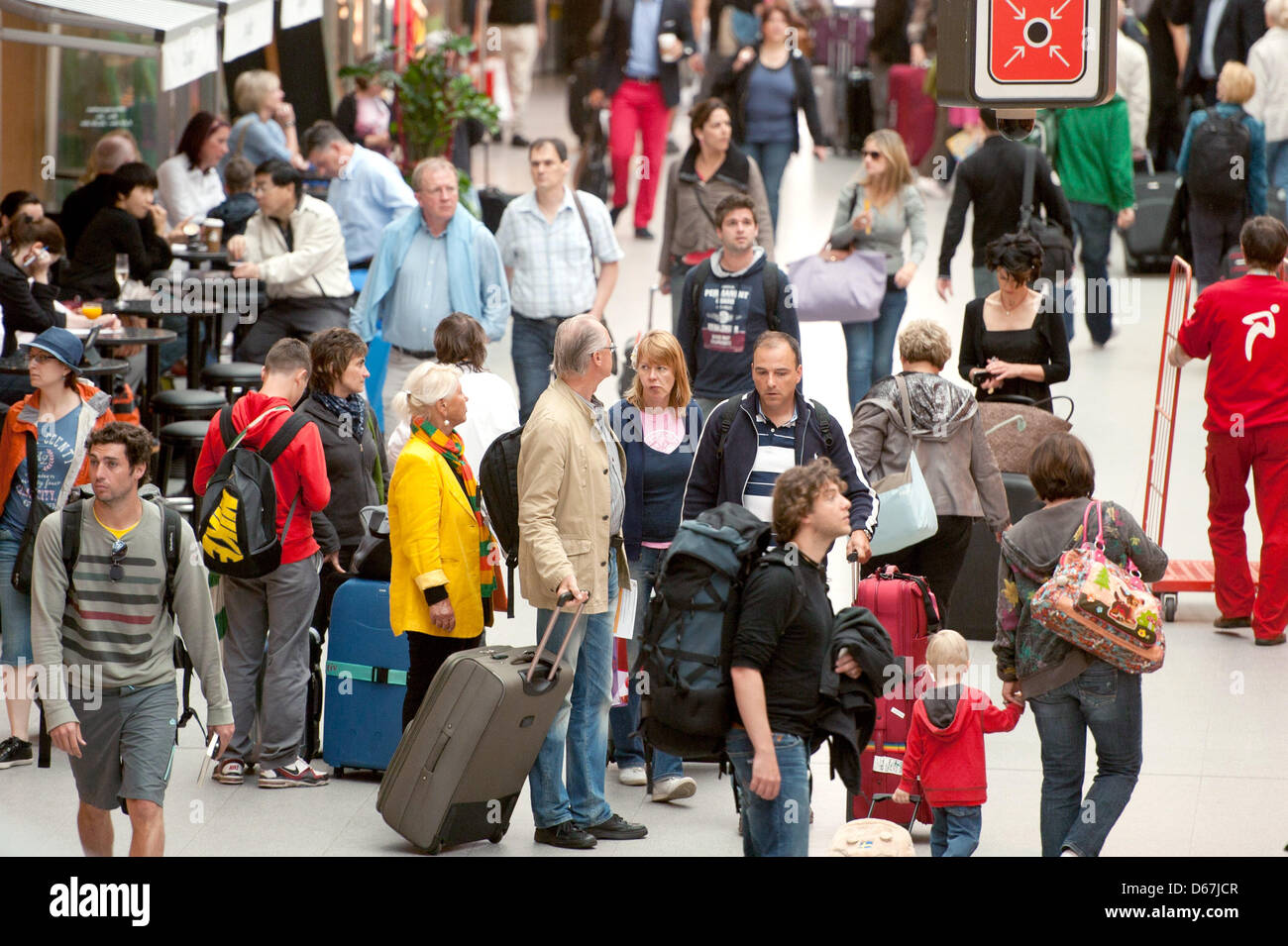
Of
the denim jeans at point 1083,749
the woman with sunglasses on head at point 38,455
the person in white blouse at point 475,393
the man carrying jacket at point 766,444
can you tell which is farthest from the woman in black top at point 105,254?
the denim jeans at point 1083,749

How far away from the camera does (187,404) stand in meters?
9.39

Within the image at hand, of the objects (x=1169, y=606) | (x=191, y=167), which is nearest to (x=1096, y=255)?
(x=1169, y=606)

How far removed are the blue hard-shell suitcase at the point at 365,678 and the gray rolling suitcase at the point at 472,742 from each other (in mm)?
644

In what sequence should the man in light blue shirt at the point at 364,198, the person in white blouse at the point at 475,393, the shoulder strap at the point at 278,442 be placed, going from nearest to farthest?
the shoulder strap at the point at 278,442 → the person in white blouse at the point at 475,393 → the man in light blue shirt at the point at 364,198

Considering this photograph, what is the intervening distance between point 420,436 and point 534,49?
17.4 meters

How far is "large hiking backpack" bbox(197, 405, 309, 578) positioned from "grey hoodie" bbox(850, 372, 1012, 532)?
7.34ft

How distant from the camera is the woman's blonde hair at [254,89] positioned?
48.9 ft

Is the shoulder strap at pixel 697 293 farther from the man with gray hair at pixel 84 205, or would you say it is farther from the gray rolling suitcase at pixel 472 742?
the man with gray hair at pixel 84 205

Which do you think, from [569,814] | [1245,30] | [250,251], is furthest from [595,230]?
[1245,30]

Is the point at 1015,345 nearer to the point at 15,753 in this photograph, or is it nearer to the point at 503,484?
the point at 503,484

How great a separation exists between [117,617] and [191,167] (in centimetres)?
853

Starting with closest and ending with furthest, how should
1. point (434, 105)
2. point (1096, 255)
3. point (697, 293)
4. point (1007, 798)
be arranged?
point (1007, 798)
point (697, 293)
point (1096, 255)
point (434, 105)

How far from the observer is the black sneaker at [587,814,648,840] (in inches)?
244

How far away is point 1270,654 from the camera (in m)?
8.21
